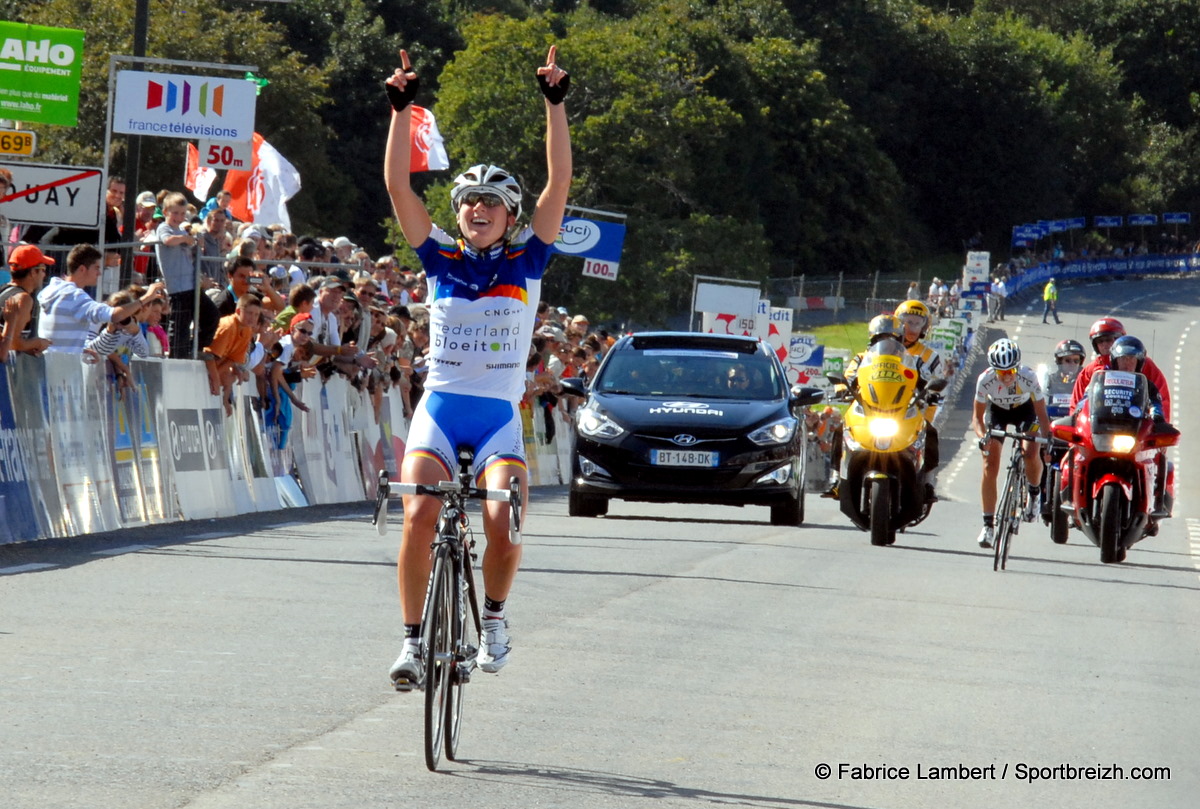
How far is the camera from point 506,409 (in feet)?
25.4

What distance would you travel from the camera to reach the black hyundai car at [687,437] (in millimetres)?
18344

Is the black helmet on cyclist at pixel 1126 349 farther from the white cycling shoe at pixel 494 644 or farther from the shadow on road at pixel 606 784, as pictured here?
the shadow on road at pixel 606 784

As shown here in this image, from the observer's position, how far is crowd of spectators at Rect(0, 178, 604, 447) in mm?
15742

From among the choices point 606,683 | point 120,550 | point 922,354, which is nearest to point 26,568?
point 120,550

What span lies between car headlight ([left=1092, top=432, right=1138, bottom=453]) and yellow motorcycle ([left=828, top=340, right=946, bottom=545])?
1304 mm

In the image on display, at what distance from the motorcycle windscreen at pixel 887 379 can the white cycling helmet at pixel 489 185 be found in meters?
9.82

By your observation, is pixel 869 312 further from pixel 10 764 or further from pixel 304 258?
pixel 10 764

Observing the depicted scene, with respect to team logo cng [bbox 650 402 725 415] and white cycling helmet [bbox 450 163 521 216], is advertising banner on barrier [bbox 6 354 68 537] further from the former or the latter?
white cycling helmet [bbox 450 163 521 216]

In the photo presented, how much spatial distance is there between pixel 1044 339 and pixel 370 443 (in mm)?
64732

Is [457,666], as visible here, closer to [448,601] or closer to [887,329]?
[448,601]

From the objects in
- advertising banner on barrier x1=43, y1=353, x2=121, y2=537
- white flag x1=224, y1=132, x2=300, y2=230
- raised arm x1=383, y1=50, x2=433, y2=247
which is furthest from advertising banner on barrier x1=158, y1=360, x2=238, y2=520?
white flag x1=224, y1=132, x2=300, y2=230

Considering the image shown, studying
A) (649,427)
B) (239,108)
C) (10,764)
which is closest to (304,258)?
(239,108)

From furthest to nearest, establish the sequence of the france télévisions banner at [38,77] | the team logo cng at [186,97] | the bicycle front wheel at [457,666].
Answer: the team logo cng at [186,97] < the france télévisions banner at [38,77] < the bicycle front wheel at [457,666]

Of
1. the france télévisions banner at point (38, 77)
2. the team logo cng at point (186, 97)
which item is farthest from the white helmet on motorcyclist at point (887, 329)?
the france télévisions banner at point (38, 77)
